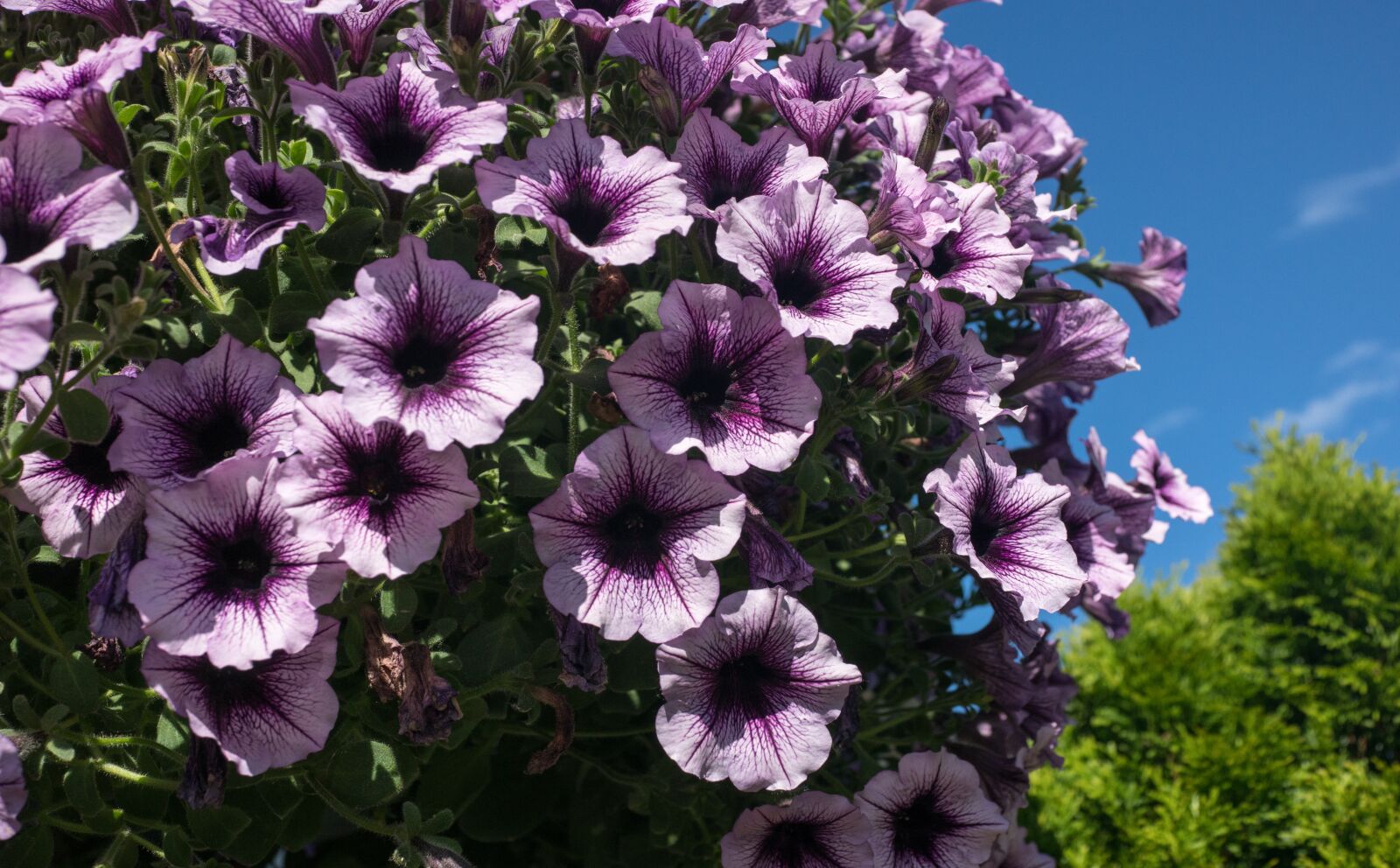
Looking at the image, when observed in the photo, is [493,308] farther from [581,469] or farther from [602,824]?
[602,824]

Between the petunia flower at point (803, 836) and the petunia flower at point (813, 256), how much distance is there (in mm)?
636

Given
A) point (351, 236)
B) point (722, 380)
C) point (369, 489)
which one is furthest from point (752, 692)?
point (351, 236)

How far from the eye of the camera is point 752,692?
141cm

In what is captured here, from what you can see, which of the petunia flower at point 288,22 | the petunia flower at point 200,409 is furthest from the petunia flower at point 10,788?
the petunia flower at point 288,22

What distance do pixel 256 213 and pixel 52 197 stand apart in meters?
0.20

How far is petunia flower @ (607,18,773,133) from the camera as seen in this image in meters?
1.48

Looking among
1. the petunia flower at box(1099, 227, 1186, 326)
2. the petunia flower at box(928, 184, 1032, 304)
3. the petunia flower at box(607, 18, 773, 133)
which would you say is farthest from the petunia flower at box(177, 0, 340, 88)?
the petunia flower at box(1099, 227, 1186, 326)

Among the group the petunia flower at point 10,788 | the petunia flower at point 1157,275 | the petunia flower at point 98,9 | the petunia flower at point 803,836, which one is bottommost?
the petunia flower at point 10,788

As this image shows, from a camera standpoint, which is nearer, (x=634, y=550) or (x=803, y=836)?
(x=634, y=550)

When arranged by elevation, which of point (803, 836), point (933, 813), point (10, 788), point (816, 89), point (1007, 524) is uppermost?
point (816, 89)

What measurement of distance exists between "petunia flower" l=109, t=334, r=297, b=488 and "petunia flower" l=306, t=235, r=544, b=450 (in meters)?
0.14

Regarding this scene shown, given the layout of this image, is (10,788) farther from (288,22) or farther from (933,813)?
(933,813)

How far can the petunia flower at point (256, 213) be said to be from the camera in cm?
131

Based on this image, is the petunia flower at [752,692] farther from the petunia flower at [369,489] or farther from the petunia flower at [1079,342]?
the petunia flower at [1079,342]
